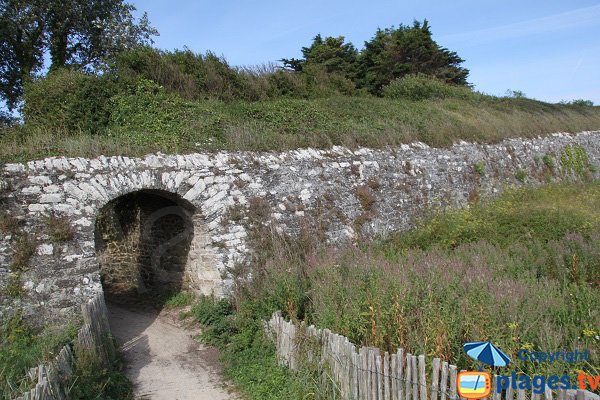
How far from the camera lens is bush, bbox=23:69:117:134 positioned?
1224 centimetres

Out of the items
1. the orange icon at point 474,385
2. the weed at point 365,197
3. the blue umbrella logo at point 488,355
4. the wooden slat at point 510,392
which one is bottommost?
the wooden slat at point 510,392

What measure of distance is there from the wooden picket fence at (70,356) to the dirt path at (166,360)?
2.12 ft

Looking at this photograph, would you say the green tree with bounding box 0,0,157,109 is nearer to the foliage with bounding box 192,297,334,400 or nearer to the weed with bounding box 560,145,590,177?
the foliage with bounding box 192,297,334,400

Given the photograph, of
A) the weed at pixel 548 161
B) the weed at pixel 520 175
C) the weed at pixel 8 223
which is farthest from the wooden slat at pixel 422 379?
the weed at pixel 548 161

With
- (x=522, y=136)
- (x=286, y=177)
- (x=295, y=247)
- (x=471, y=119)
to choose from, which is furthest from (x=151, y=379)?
(x=522, y=136)

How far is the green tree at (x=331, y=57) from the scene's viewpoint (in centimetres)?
2964

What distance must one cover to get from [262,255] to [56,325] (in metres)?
3.92

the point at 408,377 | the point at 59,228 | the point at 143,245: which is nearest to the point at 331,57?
the point at 143,245

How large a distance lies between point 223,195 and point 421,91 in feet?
57.4

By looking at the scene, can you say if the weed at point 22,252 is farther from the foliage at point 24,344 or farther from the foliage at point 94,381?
the foliage at point 94,381

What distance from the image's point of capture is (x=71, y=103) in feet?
40.7

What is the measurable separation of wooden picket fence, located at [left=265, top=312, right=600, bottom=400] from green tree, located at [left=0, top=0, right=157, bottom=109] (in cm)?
1956

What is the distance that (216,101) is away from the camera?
1501 centimetres

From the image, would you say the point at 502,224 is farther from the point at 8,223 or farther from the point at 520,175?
the point at 8,223
